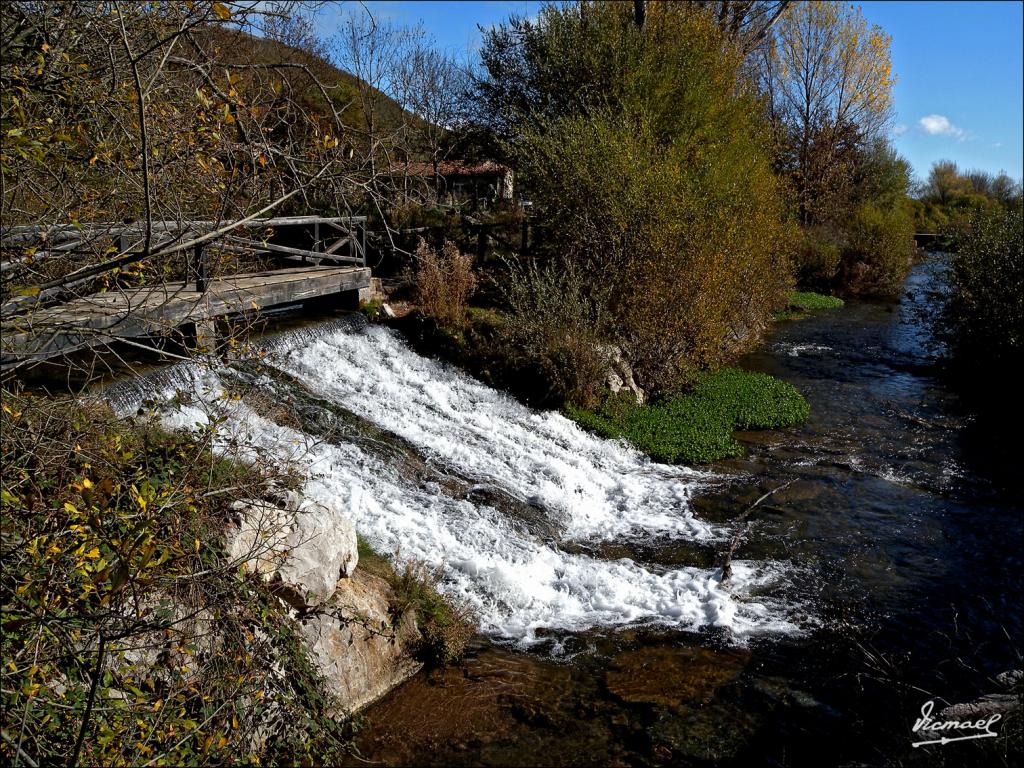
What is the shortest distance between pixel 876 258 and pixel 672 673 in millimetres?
26033

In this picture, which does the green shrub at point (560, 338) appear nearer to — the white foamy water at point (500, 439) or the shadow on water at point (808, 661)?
the white foamy water at point (500, 439)

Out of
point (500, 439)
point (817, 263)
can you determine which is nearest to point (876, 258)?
point (817, 263)

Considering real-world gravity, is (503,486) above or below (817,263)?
below

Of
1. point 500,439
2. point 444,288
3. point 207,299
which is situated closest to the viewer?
point 207,299

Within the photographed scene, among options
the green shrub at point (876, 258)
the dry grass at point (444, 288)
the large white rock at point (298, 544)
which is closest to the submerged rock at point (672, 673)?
the large white rock at point (298, 544)

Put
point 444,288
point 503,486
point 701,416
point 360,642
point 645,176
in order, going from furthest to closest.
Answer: point 645,176
point 444,288
point 701,416
point 503,486
point 360,642

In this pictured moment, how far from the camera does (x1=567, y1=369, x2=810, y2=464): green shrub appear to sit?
38.1 feet

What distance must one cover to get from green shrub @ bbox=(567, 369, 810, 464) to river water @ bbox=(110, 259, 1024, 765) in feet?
1.34

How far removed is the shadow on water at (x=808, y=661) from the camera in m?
5.53

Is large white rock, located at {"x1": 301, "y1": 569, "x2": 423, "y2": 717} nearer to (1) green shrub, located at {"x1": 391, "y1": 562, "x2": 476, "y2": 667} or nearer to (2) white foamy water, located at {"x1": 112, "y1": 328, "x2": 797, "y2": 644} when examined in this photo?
(1) green shrub, located at {"x1": 391, "y1": 562, "x2": 476, "y2": 667}

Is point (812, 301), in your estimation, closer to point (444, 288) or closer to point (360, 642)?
point (444, 288)

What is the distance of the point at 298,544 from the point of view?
19.0 feet

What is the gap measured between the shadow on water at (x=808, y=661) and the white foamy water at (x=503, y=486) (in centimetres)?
40

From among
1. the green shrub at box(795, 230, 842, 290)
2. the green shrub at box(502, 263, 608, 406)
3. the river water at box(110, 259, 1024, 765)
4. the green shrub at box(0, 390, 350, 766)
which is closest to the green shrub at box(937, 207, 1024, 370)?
the river water at box(110, 259, 1024, 765)
